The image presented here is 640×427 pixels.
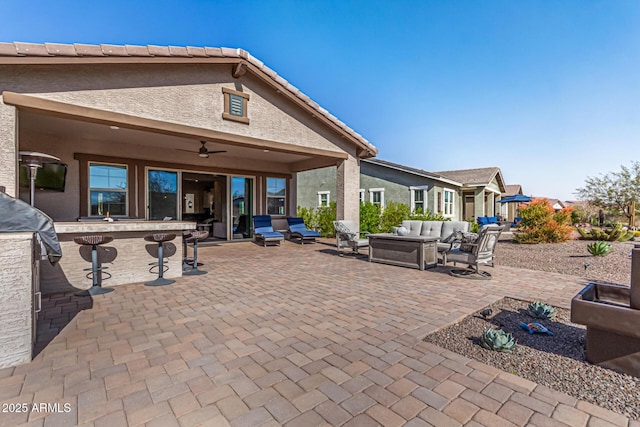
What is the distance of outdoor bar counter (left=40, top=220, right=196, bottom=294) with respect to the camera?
464 centimetres

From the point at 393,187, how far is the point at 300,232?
26.0 feet

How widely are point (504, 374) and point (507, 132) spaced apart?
15628 millimetres

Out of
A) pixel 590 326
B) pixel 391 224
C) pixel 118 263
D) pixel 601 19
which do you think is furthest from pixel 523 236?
pixel 118 263

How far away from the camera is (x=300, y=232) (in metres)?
11.2

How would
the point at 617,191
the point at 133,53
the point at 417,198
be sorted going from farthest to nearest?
the point at 617,191
the point at 417,198
the point at 133,53

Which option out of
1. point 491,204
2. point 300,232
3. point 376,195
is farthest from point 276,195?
point 491,204

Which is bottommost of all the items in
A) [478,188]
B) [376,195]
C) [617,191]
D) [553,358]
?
[553,358]

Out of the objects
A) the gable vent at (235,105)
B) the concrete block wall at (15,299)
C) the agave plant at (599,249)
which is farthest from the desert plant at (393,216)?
the concrete block wall at (15,299)

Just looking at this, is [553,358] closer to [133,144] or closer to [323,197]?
[133,144]

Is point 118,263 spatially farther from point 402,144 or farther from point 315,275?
point 402,144

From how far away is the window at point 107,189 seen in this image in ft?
28.4

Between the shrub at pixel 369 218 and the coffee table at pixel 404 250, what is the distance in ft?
17.9

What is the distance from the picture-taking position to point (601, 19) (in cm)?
747

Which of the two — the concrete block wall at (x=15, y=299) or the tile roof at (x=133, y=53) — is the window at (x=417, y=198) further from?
the concrete block wall at (x=15, y=299)
